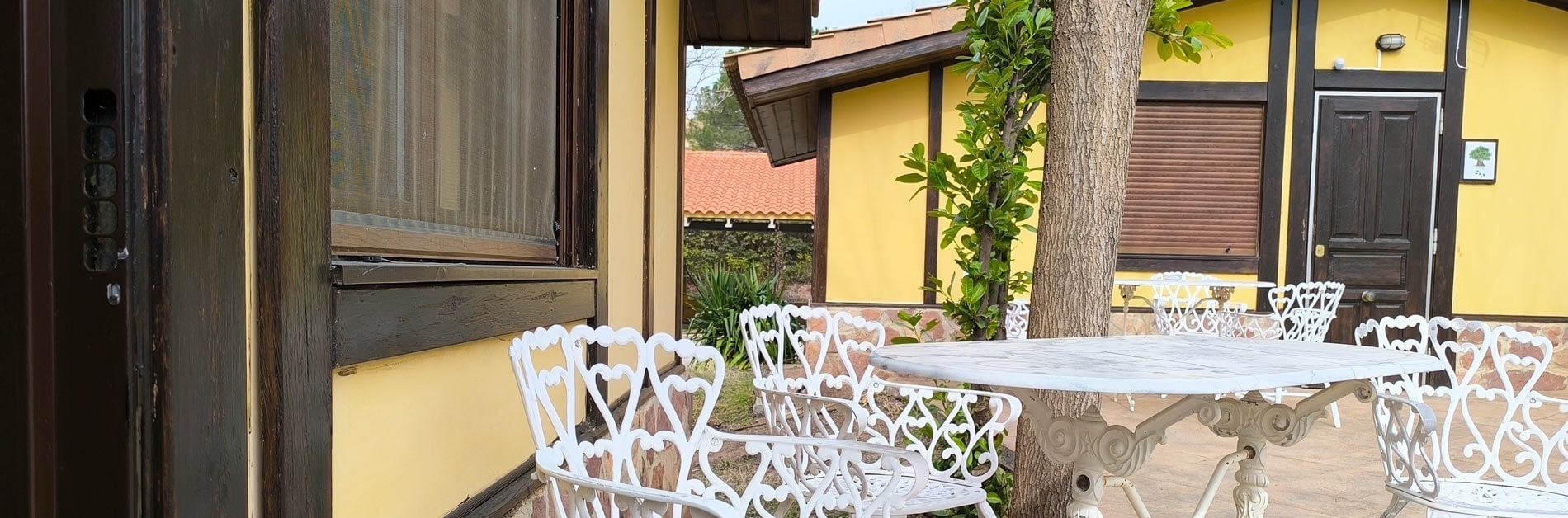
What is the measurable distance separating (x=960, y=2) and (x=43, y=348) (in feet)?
9.58

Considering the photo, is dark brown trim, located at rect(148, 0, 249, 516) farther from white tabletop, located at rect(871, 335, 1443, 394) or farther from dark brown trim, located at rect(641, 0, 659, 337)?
dark brown trim, located at rect(641, 0, 659, 337)

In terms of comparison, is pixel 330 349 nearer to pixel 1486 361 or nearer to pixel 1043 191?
pixel 1043 191

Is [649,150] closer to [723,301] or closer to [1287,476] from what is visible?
[1287,476]

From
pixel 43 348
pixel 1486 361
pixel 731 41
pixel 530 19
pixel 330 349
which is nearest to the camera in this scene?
pixel 43 348

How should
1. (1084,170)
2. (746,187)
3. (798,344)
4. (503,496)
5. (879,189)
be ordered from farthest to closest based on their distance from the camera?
(746,187) → (879,189) → (1084,170) → (798,344) → (503,496)

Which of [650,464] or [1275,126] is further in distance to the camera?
[1275,126]

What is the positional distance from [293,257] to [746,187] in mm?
14253

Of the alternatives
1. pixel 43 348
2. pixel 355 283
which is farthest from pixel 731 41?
pixel 43 348

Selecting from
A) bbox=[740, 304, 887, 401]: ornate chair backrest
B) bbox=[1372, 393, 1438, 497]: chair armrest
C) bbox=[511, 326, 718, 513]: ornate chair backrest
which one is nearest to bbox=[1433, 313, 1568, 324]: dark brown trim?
bbox=[1372, 393, 1438, 497]: chair armrest

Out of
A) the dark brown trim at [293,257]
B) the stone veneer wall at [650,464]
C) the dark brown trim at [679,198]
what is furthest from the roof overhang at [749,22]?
the dark brown trim at [293,257]

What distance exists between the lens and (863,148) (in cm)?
712

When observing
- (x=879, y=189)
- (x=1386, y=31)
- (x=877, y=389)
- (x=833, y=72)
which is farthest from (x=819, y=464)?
(x=1386, y=31)

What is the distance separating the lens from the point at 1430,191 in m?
6.99

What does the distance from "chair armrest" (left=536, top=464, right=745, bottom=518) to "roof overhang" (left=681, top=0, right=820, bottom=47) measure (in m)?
3.97
